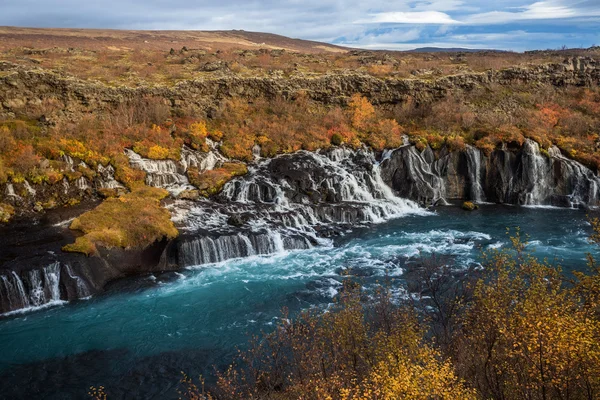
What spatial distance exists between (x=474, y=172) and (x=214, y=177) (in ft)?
82.8

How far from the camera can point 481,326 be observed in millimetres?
14883

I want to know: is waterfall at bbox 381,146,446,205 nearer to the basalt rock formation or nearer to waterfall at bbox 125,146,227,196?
the basalt rock formation

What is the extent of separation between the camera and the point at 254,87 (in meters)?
53.4

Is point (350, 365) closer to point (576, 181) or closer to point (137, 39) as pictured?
point (576, 181)

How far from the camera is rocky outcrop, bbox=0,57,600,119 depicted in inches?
1698

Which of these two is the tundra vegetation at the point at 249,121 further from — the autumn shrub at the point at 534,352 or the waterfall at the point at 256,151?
the autumn shrub at the point at 534,352

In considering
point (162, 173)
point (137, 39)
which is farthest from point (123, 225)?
point (137, 39)

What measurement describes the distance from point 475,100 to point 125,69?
4249 cm

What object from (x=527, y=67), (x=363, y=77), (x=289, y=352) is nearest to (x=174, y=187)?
(x=289, y=352)

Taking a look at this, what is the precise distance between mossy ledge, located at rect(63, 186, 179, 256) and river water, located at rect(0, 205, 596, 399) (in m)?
3.22

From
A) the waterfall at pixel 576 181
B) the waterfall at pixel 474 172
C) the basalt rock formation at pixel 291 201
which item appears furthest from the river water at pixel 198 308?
the waterfall at pixel 474 172

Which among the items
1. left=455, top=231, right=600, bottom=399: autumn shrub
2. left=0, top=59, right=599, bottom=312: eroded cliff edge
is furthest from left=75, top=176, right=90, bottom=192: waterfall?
left=455, top=231, right=600, bottom=399: autumn shrub

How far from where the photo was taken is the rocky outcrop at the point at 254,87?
4312 centimetres

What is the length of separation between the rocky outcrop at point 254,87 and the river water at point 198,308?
77.4 feet
